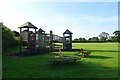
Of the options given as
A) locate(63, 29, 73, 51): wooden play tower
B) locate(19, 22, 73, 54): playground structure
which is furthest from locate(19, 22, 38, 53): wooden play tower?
locate(63, 29, 73, 51): wooden play tower

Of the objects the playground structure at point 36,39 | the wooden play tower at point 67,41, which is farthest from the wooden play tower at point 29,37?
the wooden play tower at point 67,41

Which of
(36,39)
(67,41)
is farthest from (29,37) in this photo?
(67,41)

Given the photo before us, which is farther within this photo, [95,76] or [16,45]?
[16,45]

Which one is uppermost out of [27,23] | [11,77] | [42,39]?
[27,23]

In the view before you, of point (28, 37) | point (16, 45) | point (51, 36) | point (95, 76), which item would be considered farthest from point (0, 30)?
point (95, 76)

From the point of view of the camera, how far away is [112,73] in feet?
32.2

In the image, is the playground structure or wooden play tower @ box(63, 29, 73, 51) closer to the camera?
the playground structure

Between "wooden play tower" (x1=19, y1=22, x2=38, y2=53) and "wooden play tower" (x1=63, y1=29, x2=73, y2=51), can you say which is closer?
"wooden play tower" (x1=19, y1=22, x2=38, y2=53)

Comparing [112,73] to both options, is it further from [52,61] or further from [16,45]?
[16,45]

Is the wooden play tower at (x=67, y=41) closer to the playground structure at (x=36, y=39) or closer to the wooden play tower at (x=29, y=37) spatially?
the playground structure at (x=36, y=39)

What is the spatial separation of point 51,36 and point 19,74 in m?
15.6

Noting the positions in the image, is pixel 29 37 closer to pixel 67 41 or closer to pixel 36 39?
pixel 36 39

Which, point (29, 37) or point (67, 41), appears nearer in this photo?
point (29, 37)

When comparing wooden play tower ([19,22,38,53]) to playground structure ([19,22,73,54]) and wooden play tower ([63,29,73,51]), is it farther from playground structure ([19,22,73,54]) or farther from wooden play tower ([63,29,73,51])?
wooden play tower ([63,29,73,51])
